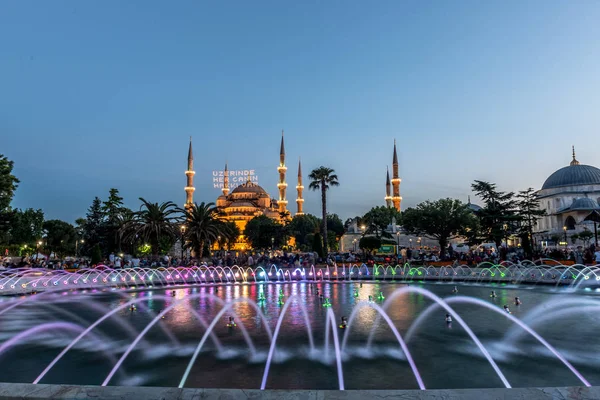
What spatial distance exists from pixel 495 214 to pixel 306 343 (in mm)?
35795

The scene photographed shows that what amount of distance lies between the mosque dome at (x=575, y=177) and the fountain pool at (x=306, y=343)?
73278 millimetres

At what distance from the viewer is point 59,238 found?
6125 centimetres

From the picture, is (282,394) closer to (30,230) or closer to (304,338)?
(304,338)

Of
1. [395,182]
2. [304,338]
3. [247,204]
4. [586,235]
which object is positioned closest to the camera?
[304,338]

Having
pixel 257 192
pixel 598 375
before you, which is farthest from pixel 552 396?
pixel 257 192

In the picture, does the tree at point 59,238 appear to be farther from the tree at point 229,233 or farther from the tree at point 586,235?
the tree at point 586,235

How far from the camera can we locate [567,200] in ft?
240

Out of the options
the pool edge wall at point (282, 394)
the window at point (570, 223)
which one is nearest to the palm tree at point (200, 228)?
the pool edge wall at point (282, 394)

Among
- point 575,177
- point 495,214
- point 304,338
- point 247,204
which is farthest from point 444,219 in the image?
point 247,204

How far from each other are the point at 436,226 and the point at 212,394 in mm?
39598

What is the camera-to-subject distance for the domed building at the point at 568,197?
→ 67000 mm

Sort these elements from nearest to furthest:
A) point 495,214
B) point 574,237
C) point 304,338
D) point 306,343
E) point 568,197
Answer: point 306,343, point 304,338, point 495,214, point 574,237, point 568,197

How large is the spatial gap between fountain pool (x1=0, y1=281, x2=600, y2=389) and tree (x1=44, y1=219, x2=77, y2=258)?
54.3 metres

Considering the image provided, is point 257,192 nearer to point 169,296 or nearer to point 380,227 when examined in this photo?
point 380,227
